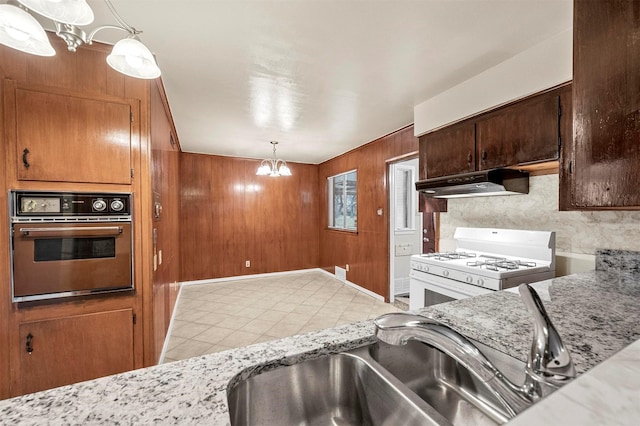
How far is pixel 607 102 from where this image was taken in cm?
104

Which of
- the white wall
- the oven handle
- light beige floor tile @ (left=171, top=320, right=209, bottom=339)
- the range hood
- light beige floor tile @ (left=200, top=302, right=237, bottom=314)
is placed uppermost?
the white wall

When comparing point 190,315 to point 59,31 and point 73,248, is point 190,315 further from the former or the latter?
point 59,31

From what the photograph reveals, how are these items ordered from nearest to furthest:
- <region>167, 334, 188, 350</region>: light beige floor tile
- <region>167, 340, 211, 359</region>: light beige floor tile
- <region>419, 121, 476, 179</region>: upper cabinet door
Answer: <region>419, 121, 476, 179</region>: upper cabinet door < <region>167, 340, 211, 359</region>: light beige floor tile < <region>167, 334, 188, 350</region>: light beige floor tile

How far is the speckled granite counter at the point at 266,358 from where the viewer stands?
21.5 inches

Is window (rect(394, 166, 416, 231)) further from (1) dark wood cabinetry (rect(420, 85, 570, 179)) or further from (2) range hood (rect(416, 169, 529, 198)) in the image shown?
(2) range hood (rect(416, 169, 529, 198))

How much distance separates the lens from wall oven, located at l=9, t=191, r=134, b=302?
5.14 ft

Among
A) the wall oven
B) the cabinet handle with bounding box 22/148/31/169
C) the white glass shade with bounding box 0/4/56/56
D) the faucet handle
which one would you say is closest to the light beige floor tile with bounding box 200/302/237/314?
the wall oven

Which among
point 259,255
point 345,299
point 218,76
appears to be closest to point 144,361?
point 218,76

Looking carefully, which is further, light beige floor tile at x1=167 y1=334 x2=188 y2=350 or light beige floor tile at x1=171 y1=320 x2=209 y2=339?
light beige floor tile at x1=171 y1=320 x2=209 y2=339

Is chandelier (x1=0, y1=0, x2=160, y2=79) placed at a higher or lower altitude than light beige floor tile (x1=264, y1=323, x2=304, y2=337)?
higher

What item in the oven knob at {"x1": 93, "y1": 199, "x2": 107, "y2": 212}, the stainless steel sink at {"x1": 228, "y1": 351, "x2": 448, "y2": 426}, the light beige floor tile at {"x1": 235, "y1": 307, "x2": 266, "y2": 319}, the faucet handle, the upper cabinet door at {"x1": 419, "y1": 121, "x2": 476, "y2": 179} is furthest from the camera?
the light beige floor tile at {"x1": 235, "y1": 307, "x2": 266, "y2": 319}

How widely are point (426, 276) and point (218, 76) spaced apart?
247 cm

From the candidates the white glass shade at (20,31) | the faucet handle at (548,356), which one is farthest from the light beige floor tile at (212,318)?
the faucet handle at (548,356)

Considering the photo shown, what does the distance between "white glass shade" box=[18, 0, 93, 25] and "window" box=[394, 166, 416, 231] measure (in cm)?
403
